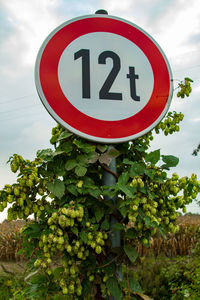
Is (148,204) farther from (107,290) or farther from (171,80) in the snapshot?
(171,80)

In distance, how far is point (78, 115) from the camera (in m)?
1.39

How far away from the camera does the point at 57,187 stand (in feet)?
4.28

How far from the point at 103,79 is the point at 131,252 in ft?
2.66

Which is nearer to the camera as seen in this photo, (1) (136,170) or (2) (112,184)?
(1) (136,170)

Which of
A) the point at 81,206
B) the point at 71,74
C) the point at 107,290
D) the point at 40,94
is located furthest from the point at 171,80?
the point at 107,290

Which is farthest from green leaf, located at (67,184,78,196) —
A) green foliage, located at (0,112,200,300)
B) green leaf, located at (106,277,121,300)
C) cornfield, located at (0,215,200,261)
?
cornfield, located at (0,215,200,261)

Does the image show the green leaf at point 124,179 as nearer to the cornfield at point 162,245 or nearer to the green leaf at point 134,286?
the green leaf at point 134,286

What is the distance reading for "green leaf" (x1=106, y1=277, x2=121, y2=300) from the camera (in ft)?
4.39

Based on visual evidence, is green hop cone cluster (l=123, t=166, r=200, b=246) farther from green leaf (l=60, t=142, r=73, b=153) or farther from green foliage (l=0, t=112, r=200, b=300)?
green leaf (l=60, t=142, r=73, b=153)

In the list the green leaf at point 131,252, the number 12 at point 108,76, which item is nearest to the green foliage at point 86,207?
the green leaf at point 131,252

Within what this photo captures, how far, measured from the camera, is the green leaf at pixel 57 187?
50.4 inches

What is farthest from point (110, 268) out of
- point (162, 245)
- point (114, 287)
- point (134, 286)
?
point (162, 245)

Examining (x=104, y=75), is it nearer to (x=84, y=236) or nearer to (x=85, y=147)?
(x=85, y=147)

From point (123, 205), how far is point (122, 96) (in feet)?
1.81
